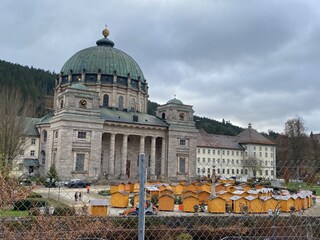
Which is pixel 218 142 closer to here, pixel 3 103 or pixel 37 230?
pixel 3 103

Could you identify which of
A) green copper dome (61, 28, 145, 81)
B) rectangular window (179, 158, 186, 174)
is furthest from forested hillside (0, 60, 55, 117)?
rectangular window (179, 158, 186, 174)

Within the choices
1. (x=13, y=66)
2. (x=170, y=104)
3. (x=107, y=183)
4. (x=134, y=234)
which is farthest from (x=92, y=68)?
(x=13, y=66)

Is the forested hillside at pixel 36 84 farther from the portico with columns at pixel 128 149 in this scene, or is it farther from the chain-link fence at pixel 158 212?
the chain-link fence at pixel 158 212

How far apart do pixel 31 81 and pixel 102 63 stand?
200 ft

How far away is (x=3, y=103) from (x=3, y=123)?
134 inches

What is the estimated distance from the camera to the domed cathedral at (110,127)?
152 feet

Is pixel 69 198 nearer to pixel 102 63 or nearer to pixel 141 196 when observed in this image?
pixel 141 196

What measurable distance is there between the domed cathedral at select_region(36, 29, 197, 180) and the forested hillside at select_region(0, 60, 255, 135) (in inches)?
1495

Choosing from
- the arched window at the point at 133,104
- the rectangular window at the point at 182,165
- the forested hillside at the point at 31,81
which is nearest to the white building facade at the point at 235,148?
the rectangular window at the point at 182,165

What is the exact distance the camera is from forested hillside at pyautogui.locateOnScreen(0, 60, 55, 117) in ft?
325

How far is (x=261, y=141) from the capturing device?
285 feet

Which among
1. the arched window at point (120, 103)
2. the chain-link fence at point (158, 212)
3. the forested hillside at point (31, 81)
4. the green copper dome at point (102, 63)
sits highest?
the forested hillside at point (31, 81)

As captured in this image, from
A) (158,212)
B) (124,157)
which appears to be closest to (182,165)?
(124,157)

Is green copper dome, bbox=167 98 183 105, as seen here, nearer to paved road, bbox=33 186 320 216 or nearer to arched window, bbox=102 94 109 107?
arched window, bbox=102 94 109 107
